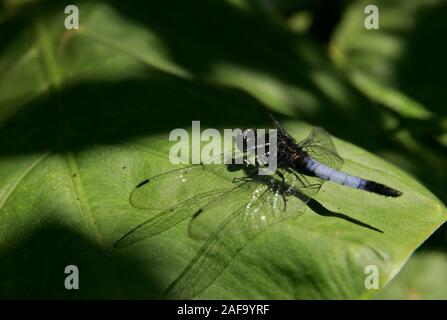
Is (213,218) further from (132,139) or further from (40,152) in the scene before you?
(40,152)

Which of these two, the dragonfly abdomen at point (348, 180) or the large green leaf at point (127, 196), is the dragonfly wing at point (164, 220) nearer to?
the large green leaf at point (127, 196)

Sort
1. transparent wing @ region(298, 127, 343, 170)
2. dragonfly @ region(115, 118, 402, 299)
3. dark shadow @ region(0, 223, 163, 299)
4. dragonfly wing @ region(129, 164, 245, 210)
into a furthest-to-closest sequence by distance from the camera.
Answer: transparent wing @ region(298, 127, 343, 170) < dragonfly wing @ region(129, 164, 245, 210) < dragonfly @ region(115, 118, 402, 299) < dark shadow @ region(0, 223, 163, 299)

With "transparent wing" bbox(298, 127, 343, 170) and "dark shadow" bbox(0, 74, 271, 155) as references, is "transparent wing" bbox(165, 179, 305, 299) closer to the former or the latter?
"transparent wing" bbox(298, 127, 343, 170)

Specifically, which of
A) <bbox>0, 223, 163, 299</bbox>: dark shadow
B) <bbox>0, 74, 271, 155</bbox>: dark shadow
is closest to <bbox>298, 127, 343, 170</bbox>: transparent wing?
<bbox>0, 74, 271, 155</bbox>: dark shadow

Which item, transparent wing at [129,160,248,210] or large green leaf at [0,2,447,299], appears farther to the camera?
transparent wing at [129,160,248,210]

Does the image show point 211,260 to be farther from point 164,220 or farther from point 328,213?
point 328,213

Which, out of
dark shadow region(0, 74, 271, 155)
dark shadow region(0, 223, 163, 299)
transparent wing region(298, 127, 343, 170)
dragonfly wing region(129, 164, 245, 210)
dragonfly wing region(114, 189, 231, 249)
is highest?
dark shadow region(0, 74, 271, 155)

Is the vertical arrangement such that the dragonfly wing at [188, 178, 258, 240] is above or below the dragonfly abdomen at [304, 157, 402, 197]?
below

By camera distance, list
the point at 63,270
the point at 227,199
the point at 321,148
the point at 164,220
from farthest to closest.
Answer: the point at 321,148, the point at 227,199, the point at 164,220, the point at 63,270

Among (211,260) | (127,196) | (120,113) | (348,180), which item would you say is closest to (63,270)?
(127,196)
